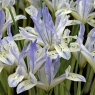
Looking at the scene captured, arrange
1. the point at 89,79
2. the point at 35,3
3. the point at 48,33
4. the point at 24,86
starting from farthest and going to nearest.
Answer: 1. the point at 35,3
2. the point at 89,79
3. the point at 48,33
4. the point at 24,86

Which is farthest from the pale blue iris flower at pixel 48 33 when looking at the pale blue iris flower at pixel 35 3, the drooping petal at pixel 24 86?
the pale blue iris flower at pixel 35 3

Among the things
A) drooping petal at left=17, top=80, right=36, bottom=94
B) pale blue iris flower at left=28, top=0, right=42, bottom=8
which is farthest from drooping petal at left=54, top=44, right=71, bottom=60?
pale blue iris flower at left=28, top=0, right=42, bottom=8

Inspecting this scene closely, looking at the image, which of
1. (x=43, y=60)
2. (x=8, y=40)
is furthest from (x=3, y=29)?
(x=43, y=60)

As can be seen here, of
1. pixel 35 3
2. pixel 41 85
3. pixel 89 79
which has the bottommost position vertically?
pixel 89 79

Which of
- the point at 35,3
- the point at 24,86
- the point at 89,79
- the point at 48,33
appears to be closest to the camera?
the point at 24,86

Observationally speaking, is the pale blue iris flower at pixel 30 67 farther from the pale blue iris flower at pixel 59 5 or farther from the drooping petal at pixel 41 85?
the pale blue iris flower at pixel 59 5

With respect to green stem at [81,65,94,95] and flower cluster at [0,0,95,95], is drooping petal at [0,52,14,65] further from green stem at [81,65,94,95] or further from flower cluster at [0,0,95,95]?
green stem at [81,65,94,95]

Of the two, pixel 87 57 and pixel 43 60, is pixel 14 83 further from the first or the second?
pixel 87 57

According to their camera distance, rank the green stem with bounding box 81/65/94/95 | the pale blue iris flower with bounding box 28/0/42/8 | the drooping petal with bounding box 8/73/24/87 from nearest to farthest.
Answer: the drooping petal with bounding box 8/73/24/87
the green stem with bounding box 81/65/94/95
the pale blue iris flower with bounding box 28/0/42/8

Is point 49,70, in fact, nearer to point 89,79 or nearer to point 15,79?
point 15,79

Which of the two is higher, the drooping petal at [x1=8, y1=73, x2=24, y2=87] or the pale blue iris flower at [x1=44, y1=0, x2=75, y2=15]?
the pale blue iris flower at [x1=44, y1=0, x2=75, y2=15]

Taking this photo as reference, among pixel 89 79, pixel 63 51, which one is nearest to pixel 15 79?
pixel 63 51

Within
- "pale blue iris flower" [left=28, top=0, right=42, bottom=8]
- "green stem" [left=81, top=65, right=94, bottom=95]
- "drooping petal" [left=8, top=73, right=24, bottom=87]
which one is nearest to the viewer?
"drooping petal" [left=8, top=73, right=24, bottom=87]
